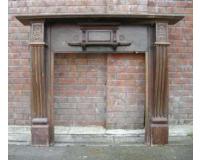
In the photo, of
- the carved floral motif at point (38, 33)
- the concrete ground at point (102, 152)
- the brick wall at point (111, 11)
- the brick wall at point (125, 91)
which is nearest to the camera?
the concrete ground at point (102, 152)

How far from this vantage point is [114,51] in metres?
4.59

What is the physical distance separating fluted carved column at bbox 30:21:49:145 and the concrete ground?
0.71 feet

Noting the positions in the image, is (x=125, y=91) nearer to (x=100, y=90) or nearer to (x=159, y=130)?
(x=100, y=90)

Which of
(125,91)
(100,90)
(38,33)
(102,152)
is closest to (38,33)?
(38,33)

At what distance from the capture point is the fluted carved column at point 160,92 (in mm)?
4469

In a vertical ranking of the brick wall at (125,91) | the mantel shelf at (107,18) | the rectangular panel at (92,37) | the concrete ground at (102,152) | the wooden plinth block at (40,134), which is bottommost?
the concrete ground at (102,152)

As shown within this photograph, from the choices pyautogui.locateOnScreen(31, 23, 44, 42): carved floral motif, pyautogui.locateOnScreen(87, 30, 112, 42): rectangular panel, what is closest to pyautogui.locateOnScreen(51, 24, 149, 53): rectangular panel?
pyautogui.locateOnScreen(87, 30, 112, 42): rectangular panel

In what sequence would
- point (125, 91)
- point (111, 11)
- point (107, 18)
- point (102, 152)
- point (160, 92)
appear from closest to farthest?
point (102, 152), point (107, 18), point (160, 92), point (111, 11), point (125, 91)

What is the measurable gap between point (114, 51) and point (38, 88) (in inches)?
51.5

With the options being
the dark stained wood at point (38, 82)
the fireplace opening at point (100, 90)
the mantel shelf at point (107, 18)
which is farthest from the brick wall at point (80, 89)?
the mantel shelf at point (107, 18)

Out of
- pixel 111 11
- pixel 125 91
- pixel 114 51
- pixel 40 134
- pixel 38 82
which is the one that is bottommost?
pixel 40 134

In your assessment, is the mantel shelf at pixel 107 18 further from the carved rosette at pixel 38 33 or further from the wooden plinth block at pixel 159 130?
the wooden plinth block at pixel 159 130

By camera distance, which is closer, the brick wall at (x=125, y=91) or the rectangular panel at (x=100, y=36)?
the rectangular panel at (x=100, y=36)

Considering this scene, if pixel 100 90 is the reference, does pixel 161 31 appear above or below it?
above
